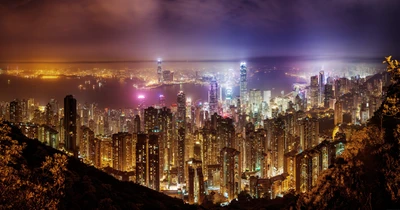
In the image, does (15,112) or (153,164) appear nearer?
(153,164)

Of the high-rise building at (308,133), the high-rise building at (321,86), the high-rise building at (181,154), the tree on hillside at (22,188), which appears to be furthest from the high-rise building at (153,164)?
the high-rise building at (321,86)

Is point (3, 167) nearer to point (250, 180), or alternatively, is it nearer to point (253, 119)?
point (250, 180)

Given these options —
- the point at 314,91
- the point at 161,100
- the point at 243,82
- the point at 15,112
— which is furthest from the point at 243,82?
the point at 15,112

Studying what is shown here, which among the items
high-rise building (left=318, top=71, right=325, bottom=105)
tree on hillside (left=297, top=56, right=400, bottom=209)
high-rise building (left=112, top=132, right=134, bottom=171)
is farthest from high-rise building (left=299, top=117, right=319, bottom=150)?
tree on hillside (left=297, top=56, right=400, bottom=209)

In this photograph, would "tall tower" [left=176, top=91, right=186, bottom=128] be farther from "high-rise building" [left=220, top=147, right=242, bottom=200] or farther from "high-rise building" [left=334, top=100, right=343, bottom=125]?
"high-rise building" [left=334, top=100, right=343, bottom=125]

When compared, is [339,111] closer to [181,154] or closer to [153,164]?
[181,154]

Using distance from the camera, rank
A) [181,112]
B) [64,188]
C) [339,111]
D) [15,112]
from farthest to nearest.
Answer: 1. [181,112]
2. [339,111]
3. [15,112]
4. [64,188]
